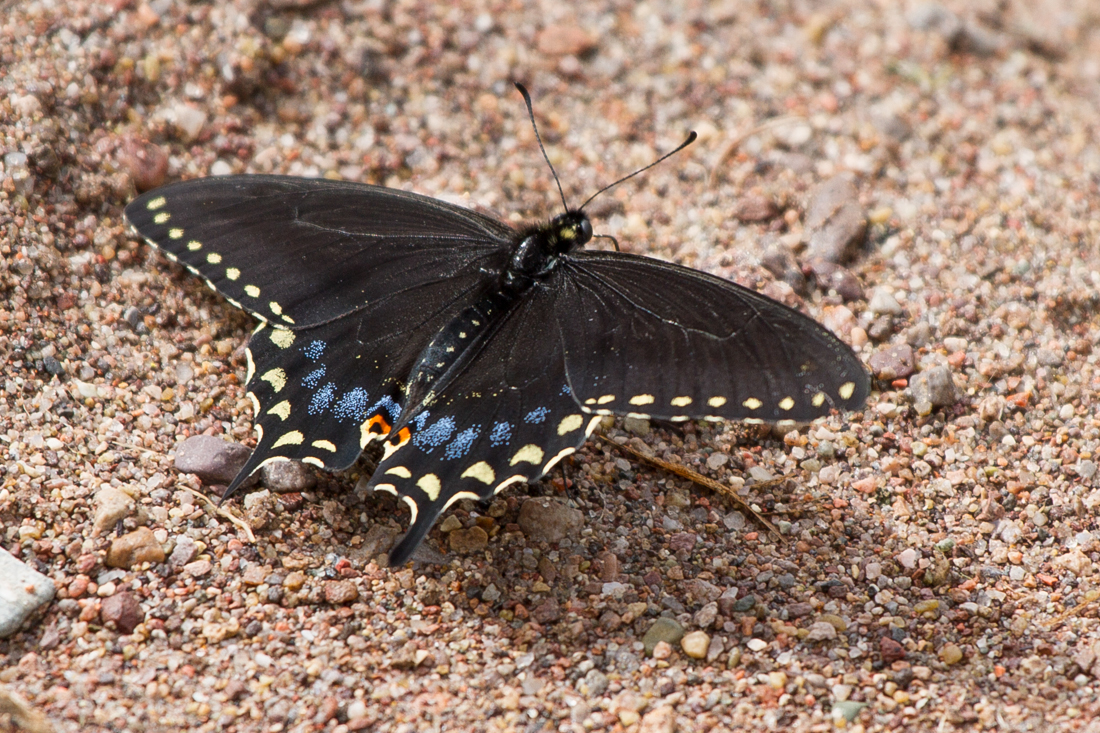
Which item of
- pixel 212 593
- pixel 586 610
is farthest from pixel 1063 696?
pixel 212 593

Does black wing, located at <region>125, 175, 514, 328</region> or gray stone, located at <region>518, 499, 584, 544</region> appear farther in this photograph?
black wing, located at <region>125, 175, 514, 328</region>

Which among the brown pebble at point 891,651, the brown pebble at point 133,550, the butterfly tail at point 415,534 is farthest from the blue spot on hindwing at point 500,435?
the brown pebble at point 891,651

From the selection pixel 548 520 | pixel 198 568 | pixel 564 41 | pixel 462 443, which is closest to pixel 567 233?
pixel 462 443

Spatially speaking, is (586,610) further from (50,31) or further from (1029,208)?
(50,31)

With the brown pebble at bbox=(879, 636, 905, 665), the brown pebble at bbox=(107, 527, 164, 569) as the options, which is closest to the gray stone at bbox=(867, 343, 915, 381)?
the brown pebble at bbox=(879, 636, 905, 665)

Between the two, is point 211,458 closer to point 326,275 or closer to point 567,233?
point 326,275

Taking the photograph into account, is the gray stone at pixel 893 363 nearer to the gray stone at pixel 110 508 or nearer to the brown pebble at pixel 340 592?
the brown pebble at pixel 340 592

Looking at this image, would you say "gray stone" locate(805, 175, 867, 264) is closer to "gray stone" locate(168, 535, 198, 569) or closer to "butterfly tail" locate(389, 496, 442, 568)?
"butterfly tail" locate(389, 496, 442, 568)
